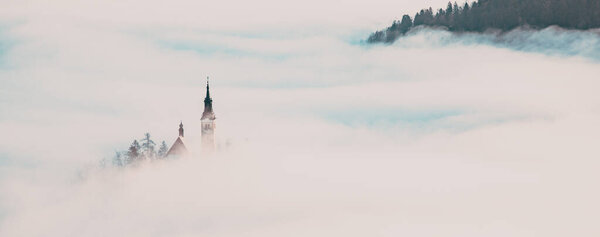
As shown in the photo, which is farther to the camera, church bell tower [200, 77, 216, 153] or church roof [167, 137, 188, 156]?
church bell tower [200, 77, 216, 153]

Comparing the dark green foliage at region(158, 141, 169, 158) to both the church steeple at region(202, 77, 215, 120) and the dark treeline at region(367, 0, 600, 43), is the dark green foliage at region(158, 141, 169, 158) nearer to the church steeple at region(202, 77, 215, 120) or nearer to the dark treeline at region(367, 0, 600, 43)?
the church steeple at region(202, 77, 215, 120)

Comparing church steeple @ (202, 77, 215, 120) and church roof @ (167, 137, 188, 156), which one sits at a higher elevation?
church steeple @ (202, 77, 215, 120)

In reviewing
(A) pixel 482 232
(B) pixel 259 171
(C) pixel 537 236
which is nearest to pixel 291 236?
(B) pixel 259 171

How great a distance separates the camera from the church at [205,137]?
11025 cm

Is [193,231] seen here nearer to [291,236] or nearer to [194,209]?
[194,209]

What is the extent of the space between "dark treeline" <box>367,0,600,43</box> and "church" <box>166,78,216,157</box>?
243ft

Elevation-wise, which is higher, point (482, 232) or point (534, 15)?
point (534, 15)

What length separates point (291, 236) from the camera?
479ft

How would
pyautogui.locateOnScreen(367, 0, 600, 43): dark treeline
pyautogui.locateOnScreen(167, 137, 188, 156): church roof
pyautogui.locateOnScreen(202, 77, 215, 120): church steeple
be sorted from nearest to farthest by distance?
pyautogui.locateOnScreen(167, 137, 188, 156): church roof → pyautogui.locateOnScreen(202, 77, 215, 120): church steeple → pyautogui.locateOnScreen(367, 0, 600, 43): dark treeline

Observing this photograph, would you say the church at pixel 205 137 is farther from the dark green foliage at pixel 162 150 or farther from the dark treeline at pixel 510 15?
the dark treeline at pixel 510 15

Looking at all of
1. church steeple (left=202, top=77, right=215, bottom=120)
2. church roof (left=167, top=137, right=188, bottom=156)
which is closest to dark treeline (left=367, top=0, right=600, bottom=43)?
church steeple (left=202, top=77, right=215, bottom=120)

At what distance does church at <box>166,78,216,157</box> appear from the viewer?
4341 inches

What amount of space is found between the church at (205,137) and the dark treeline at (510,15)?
7404 cm

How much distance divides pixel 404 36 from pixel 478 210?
194ft
